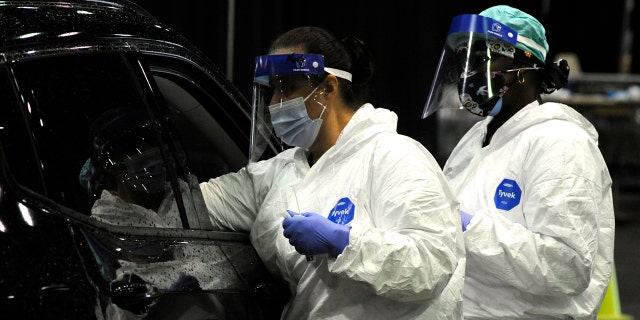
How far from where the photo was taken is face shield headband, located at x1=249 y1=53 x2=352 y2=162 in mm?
2824

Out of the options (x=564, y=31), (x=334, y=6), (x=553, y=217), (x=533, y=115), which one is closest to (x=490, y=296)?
(x=553, y=217)

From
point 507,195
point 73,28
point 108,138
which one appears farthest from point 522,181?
point 73,28

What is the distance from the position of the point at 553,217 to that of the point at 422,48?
4.54 meters

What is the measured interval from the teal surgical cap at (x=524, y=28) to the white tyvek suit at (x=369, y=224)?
0.79m

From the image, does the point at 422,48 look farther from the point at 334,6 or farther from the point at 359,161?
the point at 359,161

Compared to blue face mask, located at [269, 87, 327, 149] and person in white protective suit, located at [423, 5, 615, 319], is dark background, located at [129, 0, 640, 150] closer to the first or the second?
person in white protective suit, located at [423, 5, 615, 319]

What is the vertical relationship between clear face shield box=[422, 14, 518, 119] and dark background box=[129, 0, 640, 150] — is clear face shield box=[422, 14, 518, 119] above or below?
above

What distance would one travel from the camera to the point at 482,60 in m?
3.45

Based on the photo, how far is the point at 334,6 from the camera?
723 cm

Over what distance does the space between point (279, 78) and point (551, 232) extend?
917 mm

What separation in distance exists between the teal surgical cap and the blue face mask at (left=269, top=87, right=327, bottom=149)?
3.01ft

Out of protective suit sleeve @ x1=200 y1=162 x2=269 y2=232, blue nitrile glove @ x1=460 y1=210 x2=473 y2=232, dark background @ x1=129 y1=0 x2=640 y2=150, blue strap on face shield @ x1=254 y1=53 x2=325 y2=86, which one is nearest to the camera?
blue strap on face shield @ x1=254 y1=53 x2=325 y2=86

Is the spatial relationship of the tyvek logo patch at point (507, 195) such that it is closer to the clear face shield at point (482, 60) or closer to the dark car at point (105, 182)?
the clear face shield at point (482, 60)

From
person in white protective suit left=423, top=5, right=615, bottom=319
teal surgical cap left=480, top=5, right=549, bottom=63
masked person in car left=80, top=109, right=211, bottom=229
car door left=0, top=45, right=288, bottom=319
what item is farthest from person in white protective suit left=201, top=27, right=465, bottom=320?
teal surgical cap left=480, top=5, right=549, bottom=63
